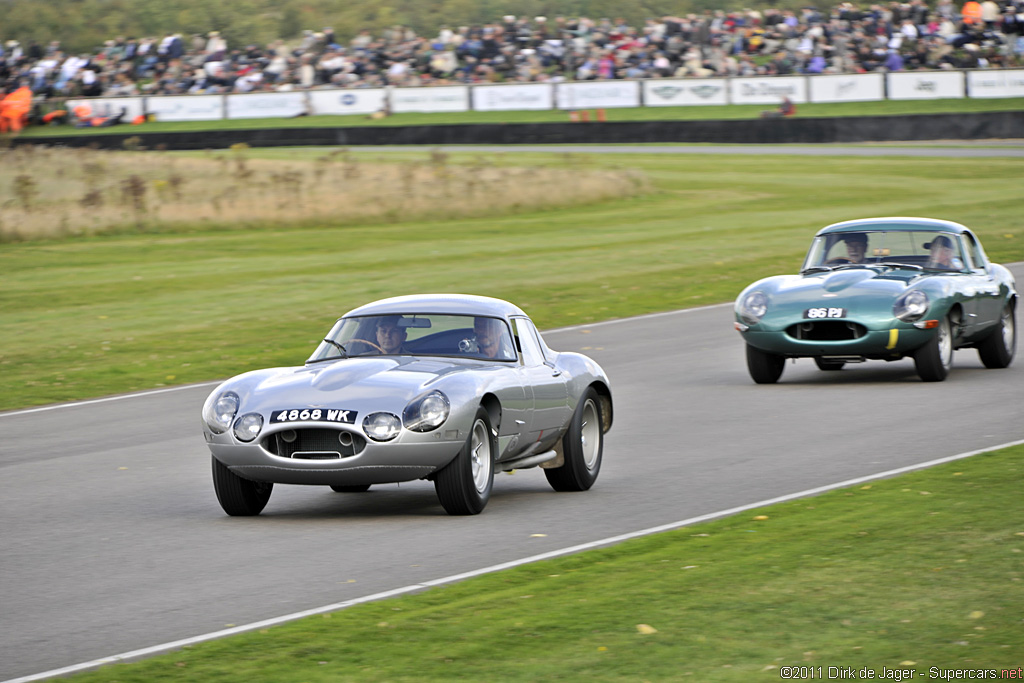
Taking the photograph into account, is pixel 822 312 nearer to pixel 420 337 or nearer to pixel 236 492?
pixel 420 337

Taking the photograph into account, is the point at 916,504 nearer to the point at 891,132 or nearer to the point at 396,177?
the point at 396,177

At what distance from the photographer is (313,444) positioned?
8.12m

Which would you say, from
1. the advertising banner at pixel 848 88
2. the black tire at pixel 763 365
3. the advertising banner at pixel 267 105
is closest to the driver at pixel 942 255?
the black tire at pixel 763 365

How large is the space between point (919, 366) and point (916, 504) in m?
5.64

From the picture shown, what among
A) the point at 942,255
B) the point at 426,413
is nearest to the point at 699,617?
the point at 426,413

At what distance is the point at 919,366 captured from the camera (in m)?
13.8

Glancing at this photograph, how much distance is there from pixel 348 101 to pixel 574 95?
8.69 meters

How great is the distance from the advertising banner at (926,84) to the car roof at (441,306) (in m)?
45.0

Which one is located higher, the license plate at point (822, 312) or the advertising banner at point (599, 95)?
the license plate at point (822, 312)

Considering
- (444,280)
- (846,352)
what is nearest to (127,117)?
(444,280)

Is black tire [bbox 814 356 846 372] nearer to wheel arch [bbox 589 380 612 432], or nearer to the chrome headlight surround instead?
the chrome headlight surround

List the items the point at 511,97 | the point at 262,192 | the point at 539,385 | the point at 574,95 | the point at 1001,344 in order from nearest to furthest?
the point at 539,385, the point at 1001,344, the point at 262,192, the point at 574,95, the point at 511,97

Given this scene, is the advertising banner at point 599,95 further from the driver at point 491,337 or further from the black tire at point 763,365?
the driver at point 491,337

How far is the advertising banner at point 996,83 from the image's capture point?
5034 cm
